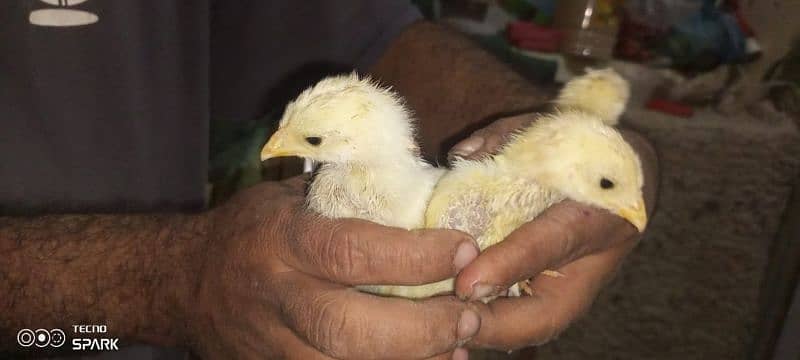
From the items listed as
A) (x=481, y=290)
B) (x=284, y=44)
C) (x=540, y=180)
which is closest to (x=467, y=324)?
(x=481, y=290)

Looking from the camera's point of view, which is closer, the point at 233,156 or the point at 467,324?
the point at 467,324

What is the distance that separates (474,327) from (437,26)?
845 millimetres

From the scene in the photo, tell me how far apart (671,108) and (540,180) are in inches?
54.1

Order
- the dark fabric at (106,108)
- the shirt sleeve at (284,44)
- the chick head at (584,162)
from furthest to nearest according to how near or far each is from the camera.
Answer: the shirt sleeve at (284,44) < the dark fabric at (106,108) < the chick head at (584,162)

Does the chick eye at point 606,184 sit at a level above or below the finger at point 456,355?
above

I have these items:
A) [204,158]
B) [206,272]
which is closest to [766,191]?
[204,158]

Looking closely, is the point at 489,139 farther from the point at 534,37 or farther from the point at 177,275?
the point at 534,37

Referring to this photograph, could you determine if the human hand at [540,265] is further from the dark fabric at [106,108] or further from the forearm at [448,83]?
the dark fabric at [106,108]

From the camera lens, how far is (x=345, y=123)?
601 mm

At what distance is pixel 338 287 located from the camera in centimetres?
65

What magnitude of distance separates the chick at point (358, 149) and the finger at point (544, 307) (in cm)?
13

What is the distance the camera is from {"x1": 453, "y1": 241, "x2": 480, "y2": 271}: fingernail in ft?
2.00

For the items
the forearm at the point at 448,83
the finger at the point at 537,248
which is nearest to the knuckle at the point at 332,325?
the finger at the point at 537,248

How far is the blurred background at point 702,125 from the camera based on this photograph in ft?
5.93
